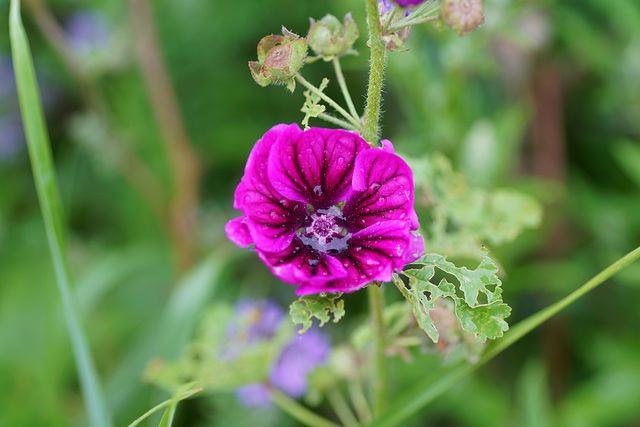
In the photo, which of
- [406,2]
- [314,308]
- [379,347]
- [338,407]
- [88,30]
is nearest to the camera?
[406,2]

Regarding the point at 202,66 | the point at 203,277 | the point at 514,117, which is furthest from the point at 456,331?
the point at 202,66

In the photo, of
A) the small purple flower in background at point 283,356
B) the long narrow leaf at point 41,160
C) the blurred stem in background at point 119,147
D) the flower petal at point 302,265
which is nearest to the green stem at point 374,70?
the flower petal at point 302,265

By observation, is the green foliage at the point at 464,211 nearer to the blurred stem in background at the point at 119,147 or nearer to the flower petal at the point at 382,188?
the flower petal at the point at 382,188

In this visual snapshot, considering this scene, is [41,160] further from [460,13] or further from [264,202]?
[460,13]

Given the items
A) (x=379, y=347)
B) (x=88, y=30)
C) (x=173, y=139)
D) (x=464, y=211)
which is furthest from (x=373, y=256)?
(x=88, y=30)

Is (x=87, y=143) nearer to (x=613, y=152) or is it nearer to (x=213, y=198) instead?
(x=213, y=198)
